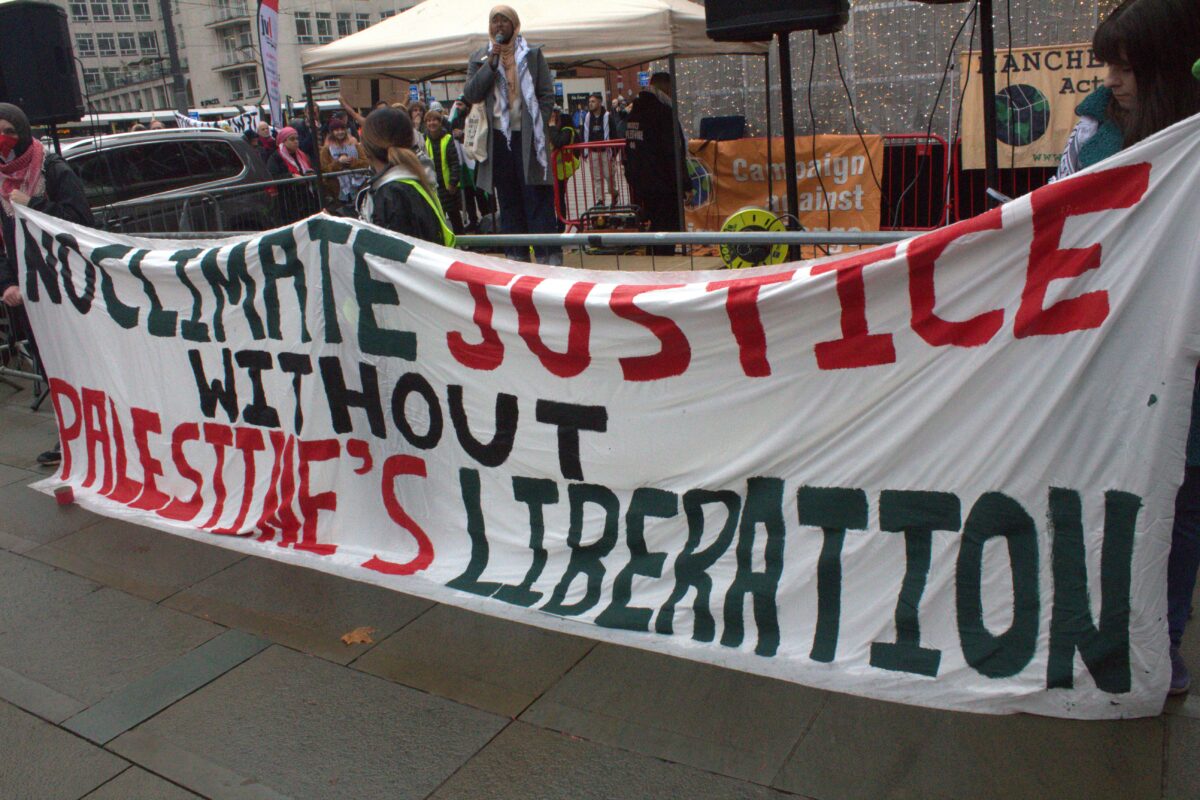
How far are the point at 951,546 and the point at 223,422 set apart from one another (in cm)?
349

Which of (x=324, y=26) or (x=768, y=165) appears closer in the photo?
(x=768, y=165)

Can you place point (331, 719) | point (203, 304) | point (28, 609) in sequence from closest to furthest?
point (331, 719)
point (28, 609)
point (203, 304)

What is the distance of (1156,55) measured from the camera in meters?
2.89

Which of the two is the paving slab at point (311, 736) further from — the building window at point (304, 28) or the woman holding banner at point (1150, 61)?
the building window at point (304, 28)

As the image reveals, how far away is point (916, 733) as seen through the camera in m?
3.04

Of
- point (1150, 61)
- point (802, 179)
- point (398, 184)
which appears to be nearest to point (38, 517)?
point (398, 184)

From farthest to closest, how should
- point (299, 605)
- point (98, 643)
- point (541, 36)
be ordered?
point (541, 36) < point (299, 605) < point (98, 643)

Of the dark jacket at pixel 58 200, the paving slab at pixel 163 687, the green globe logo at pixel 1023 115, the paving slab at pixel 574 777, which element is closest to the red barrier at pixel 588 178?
the green globe logo at pixel 1023 115

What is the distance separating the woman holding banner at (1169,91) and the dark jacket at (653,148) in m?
8.26

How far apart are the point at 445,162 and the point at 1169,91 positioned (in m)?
11.2

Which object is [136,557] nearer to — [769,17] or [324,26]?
[769,17]

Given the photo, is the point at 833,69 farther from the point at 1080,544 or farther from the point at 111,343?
the point at 1080,544

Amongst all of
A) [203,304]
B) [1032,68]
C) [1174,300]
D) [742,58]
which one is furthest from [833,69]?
[1174,300]

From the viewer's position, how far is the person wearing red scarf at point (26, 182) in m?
6.14
